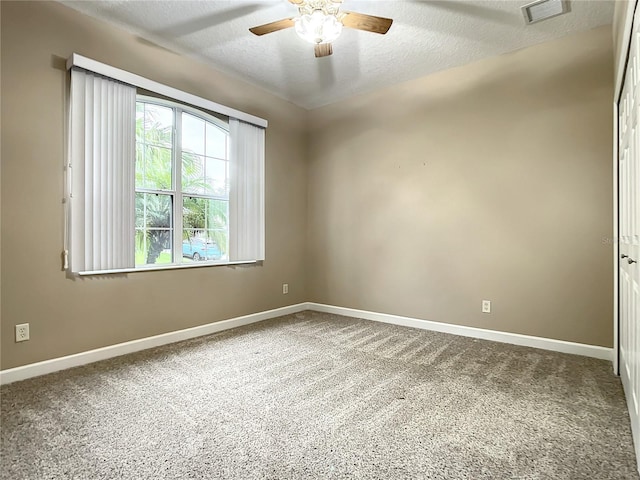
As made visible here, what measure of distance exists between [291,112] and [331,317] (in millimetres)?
2721

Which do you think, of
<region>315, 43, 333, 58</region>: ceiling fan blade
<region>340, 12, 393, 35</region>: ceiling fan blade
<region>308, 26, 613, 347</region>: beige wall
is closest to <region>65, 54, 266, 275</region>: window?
<region>308, 26, 613, 347</region>: beige wall

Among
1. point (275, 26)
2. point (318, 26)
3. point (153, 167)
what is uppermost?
point (275, 26)

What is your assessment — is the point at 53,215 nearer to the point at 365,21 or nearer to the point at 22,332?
the point at 22,332

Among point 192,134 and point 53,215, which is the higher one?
point 192,134

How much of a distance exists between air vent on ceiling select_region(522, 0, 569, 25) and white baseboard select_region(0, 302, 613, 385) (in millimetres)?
2697

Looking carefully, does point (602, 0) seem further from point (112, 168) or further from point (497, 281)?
point (112, 168)

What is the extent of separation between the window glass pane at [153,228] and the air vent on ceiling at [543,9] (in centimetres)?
342

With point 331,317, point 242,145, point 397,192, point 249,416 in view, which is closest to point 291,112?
point 242,145

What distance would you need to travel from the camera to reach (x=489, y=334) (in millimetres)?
3424

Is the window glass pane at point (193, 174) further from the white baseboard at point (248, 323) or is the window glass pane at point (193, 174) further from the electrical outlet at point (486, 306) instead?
the electrical outlet at point (486, 306)

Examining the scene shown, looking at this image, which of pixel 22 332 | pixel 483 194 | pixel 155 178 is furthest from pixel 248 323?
pixel 483 194

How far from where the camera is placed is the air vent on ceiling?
257cm

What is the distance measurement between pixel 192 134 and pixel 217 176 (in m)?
0.49

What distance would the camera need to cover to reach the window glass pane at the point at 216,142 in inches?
148
